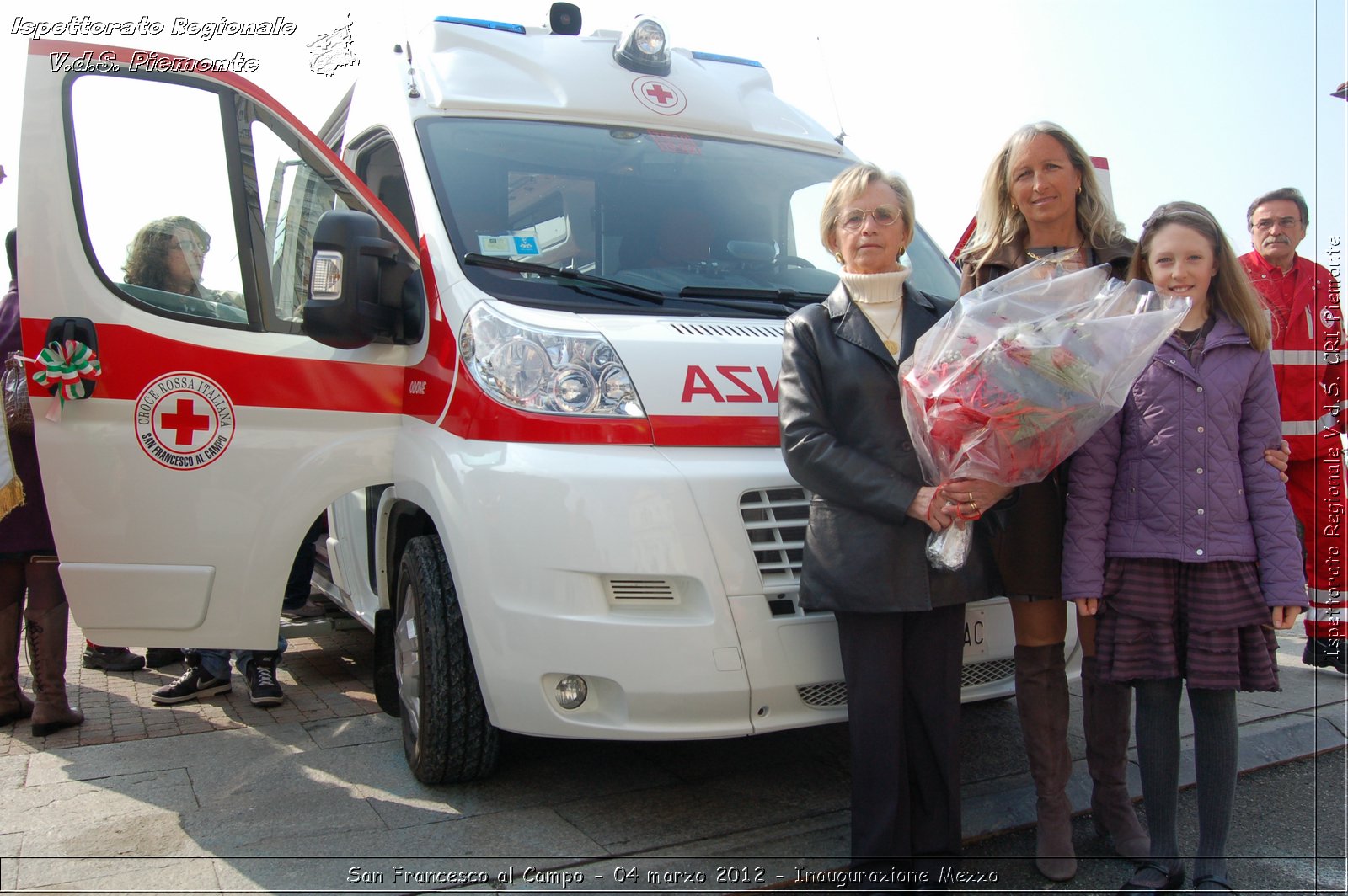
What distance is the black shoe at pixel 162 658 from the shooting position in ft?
17.5

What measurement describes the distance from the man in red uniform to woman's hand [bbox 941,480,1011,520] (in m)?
2.87

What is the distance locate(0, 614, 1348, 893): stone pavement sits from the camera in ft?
9.41

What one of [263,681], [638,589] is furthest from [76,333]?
Answer: [638,589]

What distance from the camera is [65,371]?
3371mm

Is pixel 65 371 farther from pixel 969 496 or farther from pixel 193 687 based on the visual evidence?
pixel 969 496

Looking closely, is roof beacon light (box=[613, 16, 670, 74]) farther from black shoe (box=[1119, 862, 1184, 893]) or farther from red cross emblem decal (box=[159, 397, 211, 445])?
black shoe (box=[1119, 862, 1184, 893])

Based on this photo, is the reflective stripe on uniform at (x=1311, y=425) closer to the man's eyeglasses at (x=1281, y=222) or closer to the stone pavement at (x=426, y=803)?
the man's eyeglasses at (x=1281, y=222)

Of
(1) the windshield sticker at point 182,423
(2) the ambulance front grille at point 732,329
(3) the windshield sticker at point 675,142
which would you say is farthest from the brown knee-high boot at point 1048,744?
Answer: (1) the windshield sticker at point 182,423

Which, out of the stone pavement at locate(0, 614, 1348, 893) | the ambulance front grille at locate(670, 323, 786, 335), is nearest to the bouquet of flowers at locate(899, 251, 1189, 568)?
the ambulance front grille at locate(670, 323, 786, 335)

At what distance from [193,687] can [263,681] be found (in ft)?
1.36

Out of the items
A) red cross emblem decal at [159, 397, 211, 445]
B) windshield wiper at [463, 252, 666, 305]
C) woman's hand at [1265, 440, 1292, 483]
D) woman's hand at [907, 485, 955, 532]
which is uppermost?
windshield wiper at [463, 252, 666, 305]

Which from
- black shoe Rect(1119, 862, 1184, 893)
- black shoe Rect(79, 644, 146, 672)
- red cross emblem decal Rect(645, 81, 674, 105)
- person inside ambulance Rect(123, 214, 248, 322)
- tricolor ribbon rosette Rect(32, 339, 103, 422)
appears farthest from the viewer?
black shoe Rect(79, 644, 146, 672)

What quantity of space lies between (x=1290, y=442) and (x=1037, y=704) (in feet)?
8.44

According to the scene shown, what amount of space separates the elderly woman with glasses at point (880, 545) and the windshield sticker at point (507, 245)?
106 centimetres
